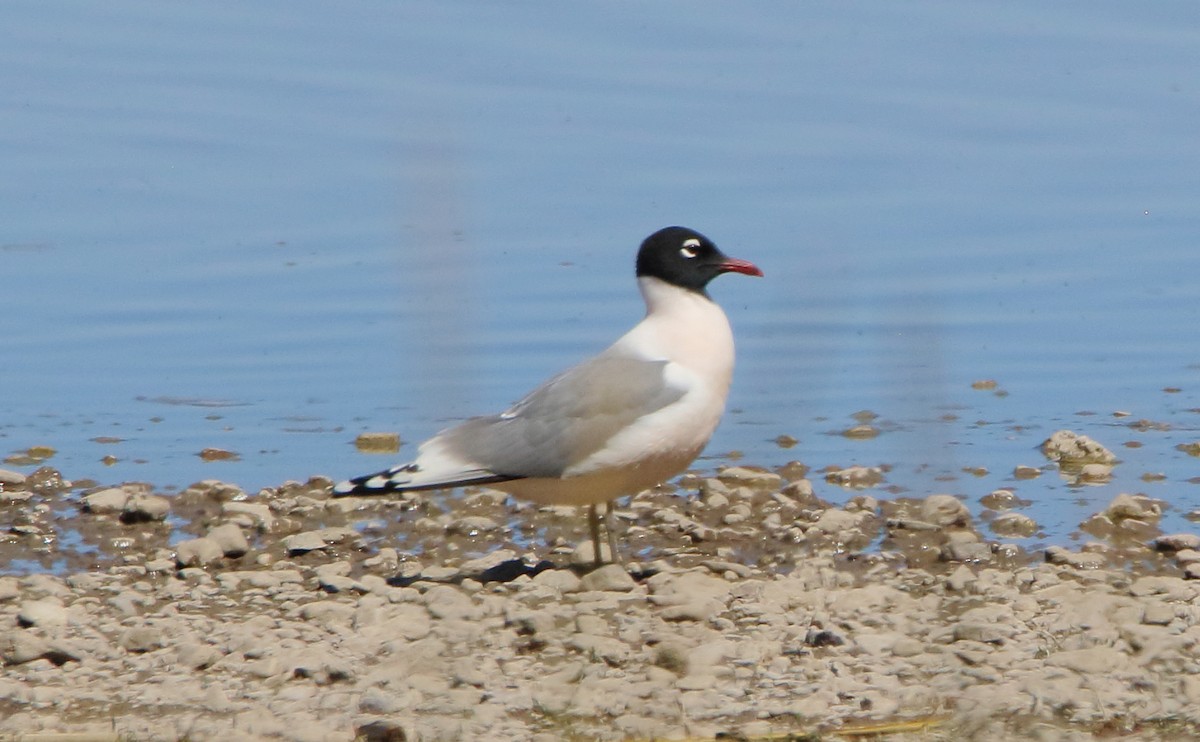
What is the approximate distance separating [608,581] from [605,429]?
51cm

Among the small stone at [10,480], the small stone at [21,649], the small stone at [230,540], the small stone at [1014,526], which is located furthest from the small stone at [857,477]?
the small stone at [21,649]

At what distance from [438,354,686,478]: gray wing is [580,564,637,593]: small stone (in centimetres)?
37

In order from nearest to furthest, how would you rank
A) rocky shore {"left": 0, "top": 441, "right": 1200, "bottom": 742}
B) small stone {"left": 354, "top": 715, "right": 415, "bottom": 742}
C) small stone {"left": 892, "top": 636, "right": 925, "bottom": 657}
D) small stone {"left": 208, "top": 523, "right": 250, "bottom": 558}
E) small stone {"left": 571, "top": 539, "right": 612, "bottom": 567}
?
small stone {"left": 354, "top": 715, "right": 415, "bottom": 742}
rocky shore {"left": 0, "top": 441, "right": 1200, "bottom": 742}
small stone {"left": 892, "top": 636, "right": 925, "bottom": 657}
small stone {"left": 571, "top": 539, "right": 612, "bottom": 567}
small stone {"left": 208, "top": 523, "right": 250, "bottom": 558}

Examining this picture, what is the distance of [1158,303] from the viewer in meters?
11.4

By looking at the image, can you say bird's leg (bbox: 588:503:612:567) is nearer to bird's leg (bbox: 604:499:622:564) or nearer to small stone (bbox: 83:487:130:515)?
bird's leg (bbox: 604:499:622:564)

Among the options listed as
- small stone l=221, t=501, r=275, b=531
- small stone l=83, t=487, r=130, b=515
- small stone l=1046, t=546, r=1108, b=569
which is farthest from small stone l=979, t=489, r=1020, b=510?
small stone l=83, t=487, r=130, b=515

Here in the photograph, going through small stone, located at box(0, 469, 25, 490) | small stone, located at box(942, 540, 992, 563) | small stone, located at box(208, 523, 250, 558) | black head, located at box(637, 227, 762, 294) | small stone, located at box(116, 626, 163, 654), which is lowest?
small stone, located at box(942, 540, 992, 563)

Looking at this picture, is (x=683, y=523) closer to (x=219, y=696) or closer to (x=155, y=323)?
(x=219, y=696)

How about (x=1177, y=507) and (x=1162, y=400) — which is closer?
(x=1177, y=507)

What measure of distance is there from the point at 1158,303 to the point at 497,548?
185 inches

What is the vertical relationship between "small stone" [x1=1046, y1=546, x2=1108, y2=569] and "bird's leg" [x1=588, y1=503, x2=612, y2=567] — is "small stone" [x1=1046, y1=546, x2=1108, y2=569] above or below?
below

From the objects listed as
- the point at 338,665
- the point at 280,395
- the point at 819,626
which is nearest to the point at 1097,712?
the point at 819,626

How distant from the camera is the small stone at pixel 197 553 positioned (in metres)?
7.73

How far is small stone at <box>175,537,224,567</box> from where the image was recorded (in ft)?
25.4
